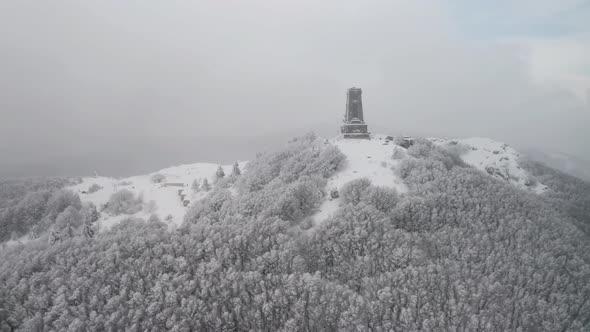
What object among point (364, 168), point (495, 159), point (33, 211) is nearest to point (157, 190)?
point (33, 211)

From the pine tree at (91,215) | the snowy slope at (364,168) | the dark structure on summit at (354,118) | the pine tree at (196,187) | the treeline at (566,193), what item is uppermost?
the dark structure on summit at (354,118)

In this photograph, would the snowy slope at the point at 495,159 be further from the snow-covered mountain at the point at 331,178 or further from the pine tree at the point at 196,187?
the pine tree at the point at 196,187

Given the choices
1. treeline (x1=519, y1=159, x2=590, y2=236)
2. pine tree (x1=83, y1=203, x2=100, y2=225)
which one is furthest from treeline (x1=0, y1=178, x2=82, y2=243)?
treeline (x1=519, y1=159, x2=590, y2=236)

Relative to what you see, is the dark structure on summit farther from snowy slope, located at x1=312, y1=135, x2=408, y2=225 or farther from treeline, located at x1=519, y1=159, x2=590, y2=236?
treeline, located at x1=519, y1=159, x2=590, y2=236

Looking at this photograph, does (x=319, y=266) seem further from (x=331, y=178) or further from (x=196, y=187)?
(x=196, y=187)

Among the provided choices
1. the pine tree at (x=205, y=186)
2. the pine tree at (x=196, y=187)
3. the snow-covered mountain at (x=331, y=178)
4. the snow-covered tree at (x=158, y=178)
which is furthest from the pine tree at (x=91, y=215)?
the pine tree at (x=205, y=186)

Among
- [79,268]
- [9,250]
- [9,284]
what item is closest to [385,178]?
[79,268]
